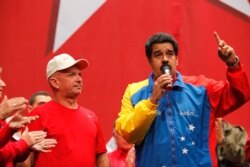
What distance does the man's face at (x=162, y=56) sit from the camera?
246cm

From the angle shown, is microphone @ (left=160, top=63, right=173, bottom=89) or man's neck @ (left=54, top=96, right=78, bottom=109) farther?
man's neck @ (left=54, top=96, right=78, bottom=109)

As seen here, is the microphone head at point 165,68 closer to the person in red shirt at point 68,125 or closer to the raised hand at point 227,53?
the raised hand at point 227,53

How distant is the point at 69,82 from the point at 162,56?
2.14ft

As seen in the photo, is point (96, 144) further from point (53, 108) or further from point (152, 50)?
point (152, 50)

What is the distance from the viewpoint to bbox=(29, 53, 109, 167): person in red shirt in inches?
107

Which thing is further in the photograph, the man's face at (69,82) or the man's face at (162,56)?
the man's face at (69,82)

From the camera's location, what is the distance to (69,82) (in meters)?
2.95

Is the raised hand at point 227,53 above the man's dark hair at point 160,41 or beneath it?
beneath

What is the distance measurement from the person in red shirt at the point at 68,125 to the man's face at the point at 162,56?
0.53m

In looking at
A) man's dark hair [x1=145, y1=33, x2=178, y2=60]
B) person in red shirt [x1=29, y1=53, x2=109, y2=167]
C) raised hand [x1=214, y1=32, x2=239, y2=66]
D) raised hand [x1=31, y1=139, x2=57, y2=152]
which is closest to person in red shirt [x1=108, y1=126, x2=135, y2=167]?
person in red shirt [x1=29, y1=53, x2=109, y2=167]

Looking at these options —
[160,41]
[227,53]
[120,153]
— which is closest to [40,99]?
[120,153]

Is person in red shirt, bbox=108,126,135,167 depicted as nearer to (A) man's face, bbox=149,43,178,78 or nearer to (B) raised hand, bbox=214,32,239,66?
(A) man's face, bbox=149,43,178,78

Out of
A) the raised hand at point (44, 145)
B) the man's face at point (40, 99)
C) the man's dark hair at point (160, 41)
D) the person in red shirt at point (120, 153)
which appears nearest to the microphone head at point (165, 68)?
the man's dark hair at point (160, 41)

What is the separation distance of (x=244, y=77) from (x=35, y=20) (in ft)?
7.34
